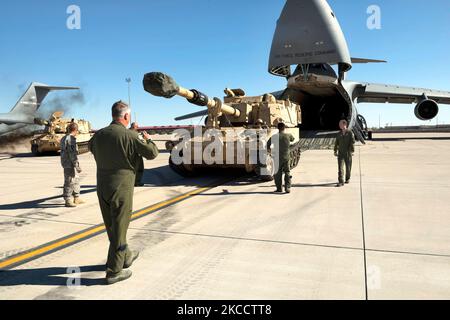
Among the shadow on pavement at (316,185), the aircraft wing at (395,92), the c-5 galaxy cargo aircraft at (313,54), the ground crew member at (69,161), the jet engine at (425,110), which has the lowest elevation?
the shadow on pavement at (316,185)

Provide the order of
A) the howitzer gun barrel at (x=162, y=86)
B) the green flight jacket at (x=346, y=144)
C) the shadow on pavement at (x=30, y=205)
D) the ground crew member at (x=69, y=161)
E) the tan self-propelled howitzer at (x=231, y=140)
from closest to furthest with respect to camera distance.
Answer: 1. the howitzer gun barrel at (x=162, y=86)
2. the ground crew member at (x=69, y=161)
3. the shadow on pavement at (x=30, y=205)
4. the green flight jacket at (x=346, y=144)
5. the tan self-propelled howitzer at (x=231, y=140)

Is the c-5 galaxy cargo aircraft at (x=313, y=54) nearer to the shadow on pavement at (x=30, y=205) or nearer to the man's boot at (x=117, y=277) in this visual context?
the shadow on pavement at (x=30, y=205)

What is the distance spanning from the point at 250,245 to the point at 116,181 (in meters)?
1.93

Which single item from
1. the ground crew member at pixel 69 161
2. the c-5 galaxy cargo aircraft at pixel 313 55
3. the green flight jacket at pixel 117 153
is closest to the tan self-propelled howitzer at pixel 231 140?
the ground crew member at pixel 69 161

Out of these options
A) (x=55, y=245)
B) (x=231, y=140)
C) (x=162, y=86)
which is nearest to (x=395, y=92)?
(x=231, y=140)

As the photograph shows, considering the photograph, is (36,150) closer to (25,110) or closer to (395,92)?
(25,110)

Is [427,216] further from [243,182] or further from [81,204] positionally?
[81,204]

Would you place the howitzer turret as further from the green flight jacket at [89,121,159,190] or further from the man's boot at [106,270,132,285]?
the man's boot at [106,270,132,285]

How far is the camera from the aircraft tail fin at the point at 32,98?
25500 millimetres

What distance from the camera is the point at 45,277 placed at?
10.9 ft

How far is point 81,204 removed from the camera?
6805 mm

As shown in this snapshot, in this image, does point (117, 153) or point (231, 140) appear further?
point (231, 140)

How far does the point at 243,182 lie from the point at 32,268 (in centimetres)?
634
